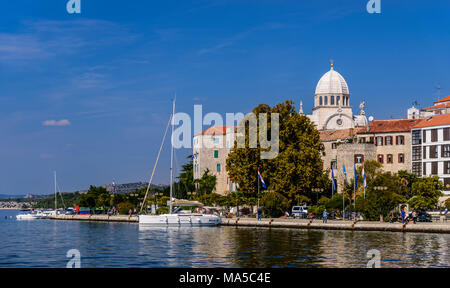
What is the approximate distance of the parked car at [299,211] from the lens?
68.8 metres

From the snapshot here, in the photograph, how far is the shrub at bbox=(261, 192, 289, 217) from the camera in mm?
68812

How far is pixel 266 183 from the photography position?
7425cm

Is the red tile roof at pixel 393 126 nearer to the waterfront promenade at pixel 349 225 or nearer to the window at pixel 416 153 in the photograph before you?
the window at pixel 416 153

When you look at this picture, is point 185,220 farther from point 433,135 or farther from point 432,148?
point 433,135

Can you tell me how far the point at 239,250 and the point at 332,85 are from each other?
267 feet

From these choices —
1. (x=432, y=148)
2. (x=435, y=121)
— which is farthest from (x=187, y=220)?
(x=435, y=121)

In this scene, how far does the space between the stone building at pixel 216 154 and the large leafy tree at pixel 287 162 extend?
→ 3291 cm

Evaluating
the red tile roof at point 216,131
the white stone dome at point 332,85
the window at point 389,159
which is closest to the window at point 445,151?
the window at point 389,159

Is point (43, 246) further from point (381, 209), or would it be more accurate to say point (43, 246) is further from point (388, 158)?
point (388, 158)

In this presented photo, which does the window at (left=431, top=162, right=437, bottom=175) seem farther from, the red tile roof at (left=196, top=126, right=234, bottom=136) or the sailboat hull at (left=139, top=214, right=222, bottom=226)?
the red tile roof at (left=196, top=126, right=234, bottom=136)

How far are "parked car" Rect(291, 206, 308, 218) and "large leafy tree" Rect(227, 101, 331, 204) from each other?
1146 millimetres

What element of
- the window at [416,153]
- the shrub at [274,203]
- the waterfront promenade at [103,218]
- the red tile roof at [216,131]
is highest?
the red tile roof at [216,131]
